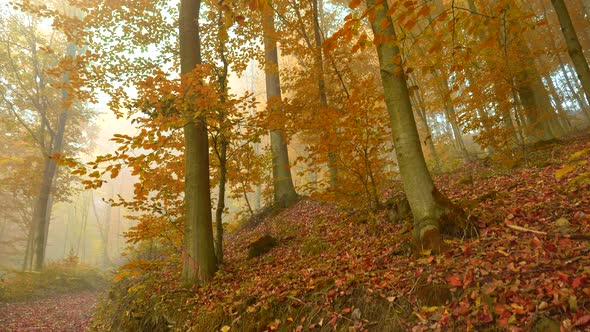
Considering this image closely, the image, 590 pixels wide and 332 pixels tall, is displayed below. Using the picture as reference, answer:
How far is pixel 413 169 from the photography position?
10.6 ft

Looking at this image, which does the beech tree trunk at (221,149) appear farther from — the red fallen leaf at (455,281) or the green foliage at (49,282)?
the green foliage at (49,282)

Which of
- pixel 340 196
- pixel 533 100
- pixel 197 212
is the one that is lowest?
pixel 197 212

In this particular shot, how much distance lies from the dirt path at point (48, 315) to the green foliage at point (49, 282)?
48cm

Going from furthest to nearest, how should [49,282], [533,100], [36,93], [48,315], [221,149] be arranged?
[36,93], [49,282], [48,315], [533,100], [221,149]

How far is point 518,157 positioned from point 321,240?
172 inches

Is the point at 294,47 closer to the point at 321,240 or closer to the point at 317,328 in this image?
the point at 321,240

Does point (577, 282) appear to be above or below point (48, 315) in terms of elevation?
above

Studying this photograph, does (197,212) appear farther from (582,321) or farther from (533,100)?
(533,100)

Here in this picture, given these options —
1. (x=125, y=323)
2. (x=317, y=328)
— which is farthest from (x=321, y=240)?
(x=125, y=323)

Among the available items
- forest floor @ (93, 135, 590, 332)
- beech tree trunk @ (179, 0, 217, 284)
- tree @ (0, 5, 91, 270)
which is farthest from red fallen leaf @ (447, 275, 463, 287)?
tree @ (0, 5, 91, 270)

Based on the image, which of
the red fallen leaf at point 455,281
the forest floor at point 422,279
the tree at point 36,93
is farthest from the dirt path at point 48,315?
the red fallen leaf at point 455,281

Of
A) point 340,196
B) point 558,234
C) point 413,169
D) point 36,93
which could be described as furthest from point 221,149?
point 36,93

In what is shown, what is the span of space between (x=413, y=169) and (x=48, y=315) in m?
10.4

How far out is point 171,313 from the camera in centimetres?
409
